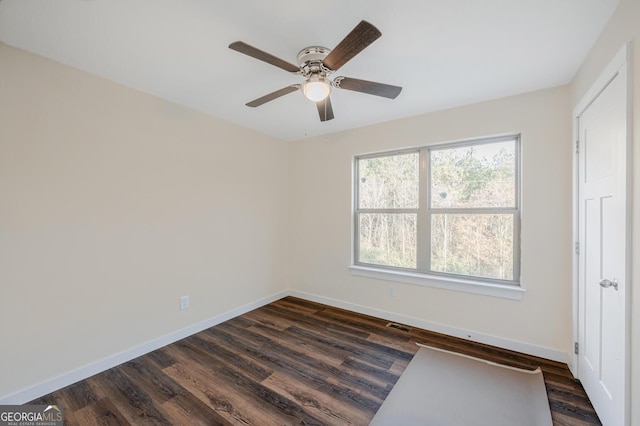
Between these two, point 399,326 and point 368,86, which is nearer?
point 368,86

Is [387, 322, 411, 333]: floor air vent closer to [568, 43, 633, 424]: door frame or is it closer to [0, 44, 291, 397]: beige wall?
[568, 43, 633, 424]: door frame

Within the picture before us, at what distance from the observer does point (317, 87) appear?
1.68m

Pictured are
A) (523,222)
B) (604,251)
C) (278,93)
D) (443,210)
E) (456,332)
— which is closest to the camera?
(604,251)

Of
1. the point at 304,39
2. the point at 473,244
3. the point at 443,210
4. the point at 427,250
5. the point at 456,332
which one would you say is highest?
the point at 304,39

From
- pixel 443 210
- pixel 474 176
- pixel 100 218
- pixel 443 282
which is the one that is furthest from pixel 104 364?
pixel 474 176

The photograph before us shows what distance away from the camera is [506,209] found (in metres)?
2.57

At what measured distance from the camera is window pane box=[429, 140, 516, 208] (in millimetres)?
2588

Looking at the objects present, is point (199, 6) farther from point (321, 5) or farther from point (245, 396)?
point (245, 396)

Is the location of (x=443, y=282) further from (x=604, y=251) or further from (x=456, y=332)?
(x=604, y=251)

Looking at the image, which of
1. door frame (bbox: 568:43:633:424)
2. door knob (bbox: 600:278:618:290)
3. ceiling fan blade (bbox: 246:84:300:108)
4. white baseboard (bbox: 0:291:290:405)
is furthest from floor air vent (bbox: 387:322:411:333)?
ceiling fan blade (bbox: 246:84:300:108)

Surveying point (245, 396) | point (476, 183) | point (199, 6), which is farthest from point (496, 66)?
point (245, 396)

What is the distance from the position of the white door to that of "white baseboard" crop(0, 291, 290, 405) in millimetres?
3249

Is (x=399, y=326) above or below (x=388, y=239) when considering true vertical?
below

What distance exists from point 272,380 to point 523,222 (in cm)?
261
